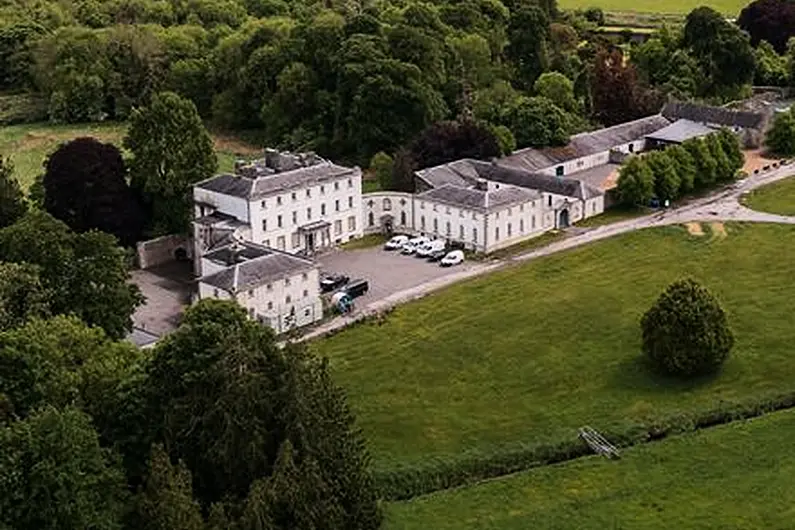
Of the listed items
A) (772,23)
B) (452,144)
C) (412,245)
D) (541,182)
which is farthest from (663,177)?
(772,23)

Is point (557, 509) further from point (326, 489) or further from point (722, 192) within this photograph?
point (722, 192)

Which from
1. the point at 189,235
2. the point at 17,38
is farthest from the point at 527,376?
the point at 17,38

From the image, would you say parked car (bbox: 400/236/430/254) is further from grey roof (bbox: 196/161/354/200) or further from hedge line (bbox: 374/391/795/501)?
hedge line (bbox: 374/391/795/501)

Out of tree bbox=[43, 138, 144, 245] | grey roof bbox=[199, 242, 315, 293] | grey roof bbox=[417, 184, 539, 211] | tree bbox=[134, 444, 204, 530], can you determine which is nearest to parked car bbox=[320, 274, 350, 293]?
grey roof bbox=[199, 242, 315, 293]

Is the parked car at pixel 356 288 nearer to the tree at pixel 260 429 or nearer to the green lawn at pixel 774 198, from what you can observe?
the tree at pixel 260 429

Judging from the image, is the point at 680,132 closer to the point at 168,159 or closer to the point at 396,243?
the point at 396,243

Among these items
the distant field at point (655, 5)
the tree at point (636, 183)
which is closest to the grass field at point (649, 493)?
the tree at point (636, 183)
